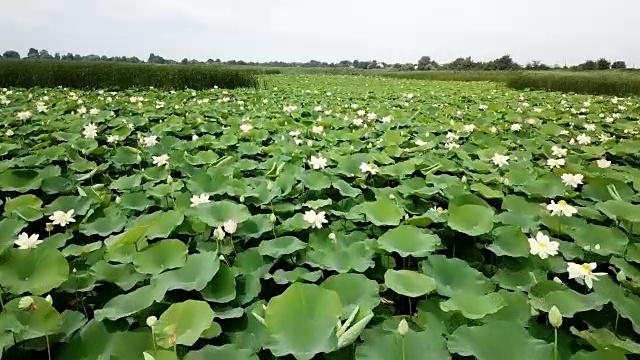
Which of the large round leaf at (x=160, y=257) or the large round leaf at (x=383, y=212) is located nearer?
the large round leaf at (x=160, y=257)

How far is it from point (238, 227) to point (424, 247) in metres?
0.70

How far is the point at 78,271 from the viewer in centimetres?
129

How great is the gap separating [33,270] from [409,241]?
Answer: 44.7 inches

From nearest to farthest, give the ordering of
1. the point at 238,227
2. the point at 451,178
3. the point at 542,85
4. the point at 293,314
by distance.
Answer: the point at 293,314
the point at 238,227
the point at 451,178
the point at 542,85

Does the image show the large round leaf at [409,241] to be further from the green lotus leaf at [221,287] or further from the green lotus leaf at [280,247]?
the green lotus leaf at [221,287]

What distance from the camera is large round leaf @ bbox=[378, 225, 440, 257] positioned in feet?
4.42

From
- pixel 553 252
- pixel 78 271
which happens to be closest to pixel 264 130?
pixel 78 271

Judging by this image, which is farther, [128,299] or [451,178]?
[451,178]

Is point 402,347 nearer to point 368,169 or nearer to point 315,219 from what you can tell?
point 315,219

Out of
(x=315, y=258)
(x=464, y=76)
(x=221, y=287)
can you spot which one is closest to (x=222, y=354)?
(x=221, y=287)

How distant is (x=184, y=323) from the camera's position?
3.20 feet

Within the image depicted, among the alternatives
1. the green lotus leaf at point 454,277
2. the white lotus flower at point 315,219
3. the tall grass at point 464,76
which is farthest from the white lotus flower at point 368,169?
the tall grass at point 464,76

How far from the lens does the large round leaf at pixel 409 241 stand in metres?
1.35

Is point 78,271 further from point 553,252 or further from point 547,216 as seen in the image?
point 547,216
